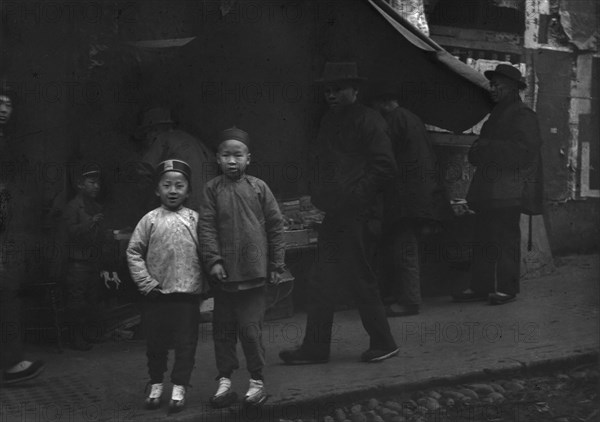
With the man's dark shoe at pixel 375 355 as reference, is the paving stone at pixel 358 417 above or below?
below

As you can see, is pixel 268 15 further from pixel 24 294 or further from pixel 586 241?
pixel 586 241

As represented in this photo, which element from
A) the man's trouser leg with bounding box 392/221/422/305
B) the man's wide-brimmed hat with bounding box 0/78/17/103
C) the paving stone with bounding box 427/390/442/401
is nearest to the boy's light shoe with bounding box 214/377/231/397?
the paving stone with bounding box 427/390/442/401

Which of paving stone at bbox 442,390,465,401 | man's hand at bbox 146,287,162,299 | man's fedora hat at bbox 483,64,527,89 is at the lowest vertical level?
paving stone at bbox 442,390,465,401

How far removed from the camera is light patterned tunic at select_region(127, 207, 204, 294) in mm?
4508

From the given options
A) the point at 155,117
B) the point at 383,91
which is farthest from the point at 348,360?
the point at 155,117

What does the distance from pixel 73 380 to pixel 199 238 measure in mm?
1341

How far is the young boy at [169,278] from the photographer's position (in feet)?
14.9

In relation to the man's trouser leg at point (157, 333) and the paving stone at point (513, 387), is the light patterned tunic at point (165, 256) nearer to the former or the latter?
the man's trouser leg at point (157, 333)

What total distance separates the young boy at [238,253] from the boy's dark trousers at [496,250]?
2531 mm

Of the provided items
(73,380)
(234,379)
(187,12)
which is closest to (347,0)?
(187,12)

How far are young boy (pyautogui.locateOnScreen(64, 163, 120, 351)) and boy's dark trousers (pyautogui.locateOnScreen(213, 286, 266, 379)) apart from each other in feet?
4.91

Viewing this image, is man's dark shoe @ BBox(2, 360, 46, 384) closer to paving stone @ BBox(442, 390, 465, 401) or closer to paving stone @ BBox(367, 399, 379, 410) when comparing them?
paving stone @ BBox(367, 399, 379, 410)

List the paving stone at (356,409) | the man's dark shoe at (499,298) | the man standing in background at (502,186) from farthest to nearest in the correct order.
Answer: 1. the man's dark shoe at (499,298)
2. the man standing in background at (502,186)
3. the paving stone at (356,409)

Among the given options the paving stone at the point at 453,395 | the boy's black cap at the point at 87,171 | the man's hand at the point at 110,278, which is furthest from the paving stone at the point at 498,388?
the boy's black cap at the point at 87,171
